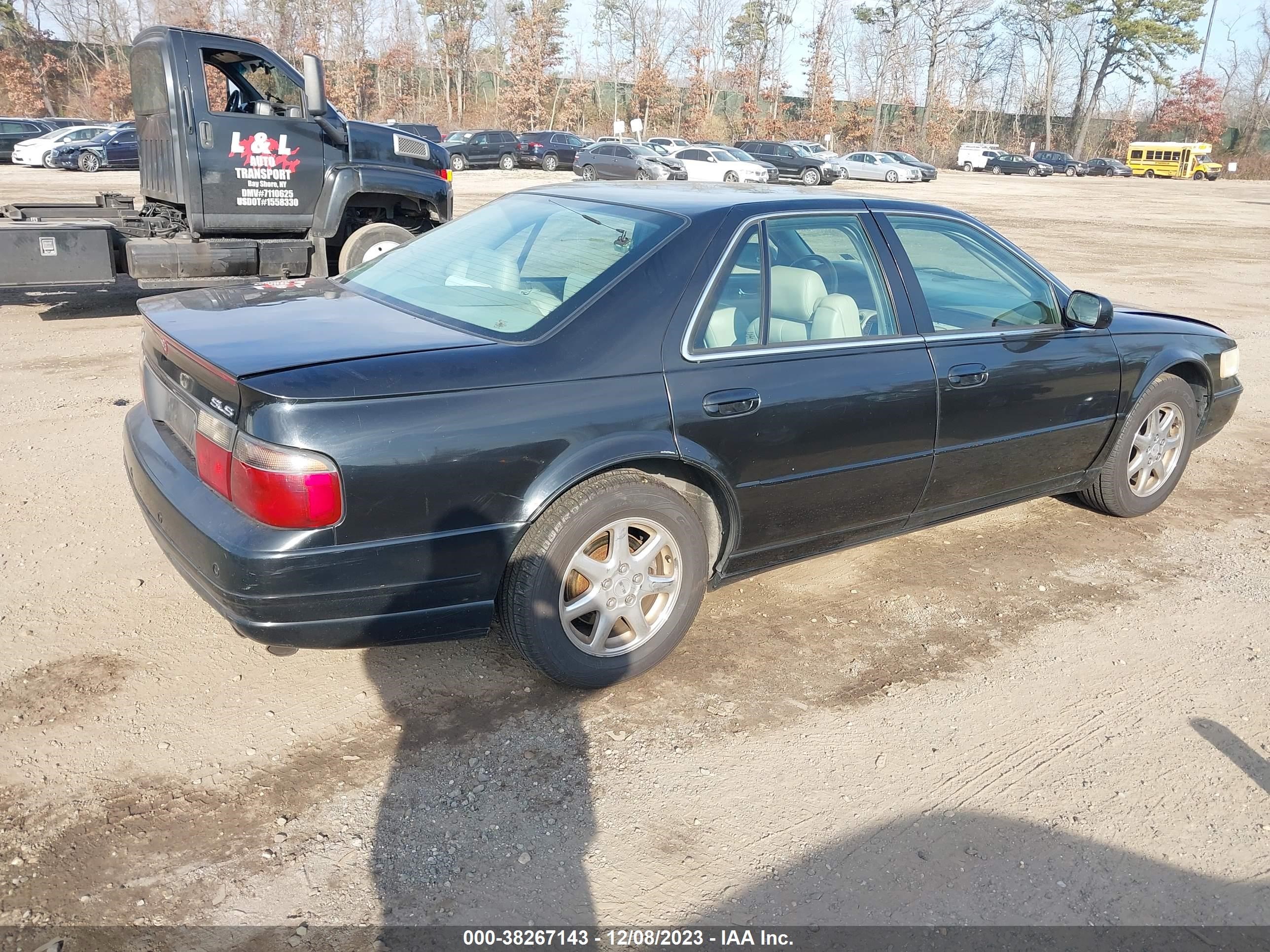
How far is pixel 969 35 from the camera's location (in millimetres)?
75438

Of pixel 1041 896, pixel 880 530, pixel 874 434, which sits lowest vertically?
pixel 1041 896

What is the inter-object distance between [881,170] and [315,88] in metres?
40.1

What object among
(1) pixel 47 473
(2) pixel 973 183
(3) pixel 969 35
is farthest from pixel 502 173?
(3) pixel 969 35

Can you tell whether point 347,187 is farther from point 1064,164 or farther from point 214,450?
point 1064,164

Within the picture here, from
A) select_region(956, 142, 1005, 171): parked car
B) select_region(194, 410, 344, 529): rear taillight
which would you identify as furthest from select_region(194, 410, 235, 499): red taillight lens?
select_region(956, 142, 1005, 171): parked car

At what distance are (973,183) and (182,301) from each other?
4622 centimetres

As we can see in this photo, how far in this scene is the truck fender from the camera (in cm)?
905

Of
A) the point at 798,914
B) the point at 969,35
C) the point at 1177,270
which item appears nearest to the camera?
the point at 798,914

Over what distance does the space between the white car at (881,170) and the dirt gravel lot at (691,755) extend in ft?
140

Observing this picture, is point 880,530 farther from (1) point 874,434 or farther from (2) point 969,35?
(2) point 969,35

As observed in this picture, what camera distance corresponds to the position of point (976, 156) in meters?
59.3

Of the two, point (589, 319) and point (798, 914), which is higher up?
point (589, 319)

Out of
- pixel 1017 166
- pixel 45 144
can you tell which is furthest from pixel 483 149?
pixel 1017 166

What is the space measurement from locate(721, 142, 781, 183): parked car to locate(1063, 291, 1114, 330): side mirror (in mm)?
31028
